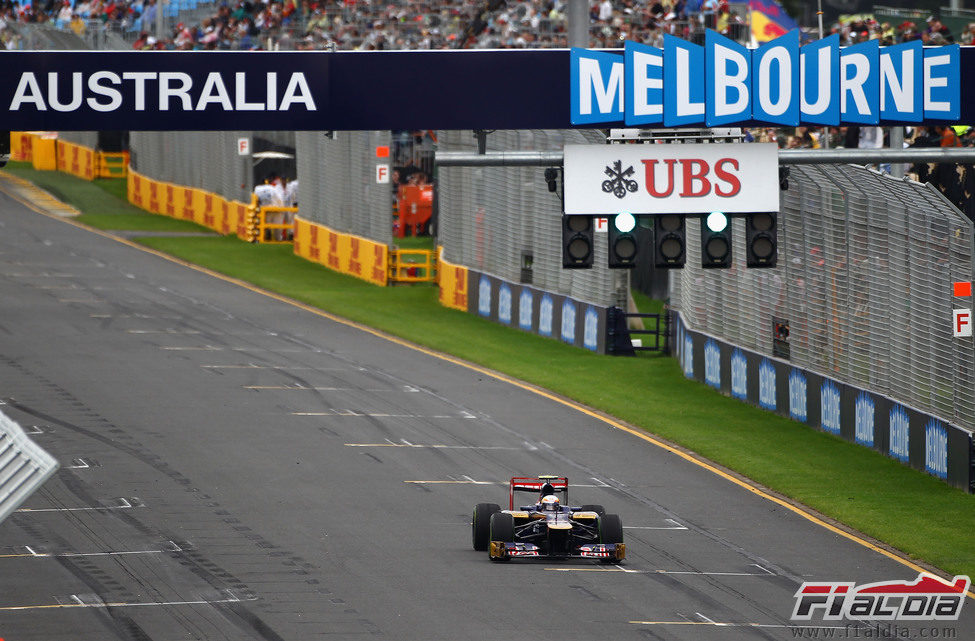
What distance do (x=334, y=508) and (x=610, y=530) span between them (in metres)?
4.34

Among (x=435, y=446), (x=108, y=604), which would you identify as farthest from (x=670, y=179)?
(x=435, y=446)

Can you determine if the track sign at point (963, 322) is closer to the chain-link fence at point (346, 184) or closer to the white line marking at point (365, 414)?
the white line marking at point (365, 414)

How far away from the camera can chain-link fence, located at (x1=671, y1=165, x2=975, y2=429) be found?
81.9 ft

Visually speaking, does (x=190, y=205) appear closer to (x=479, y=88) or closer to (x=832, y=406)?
(x=832, y=406)

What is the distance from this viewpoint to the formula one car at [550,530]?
19.4m

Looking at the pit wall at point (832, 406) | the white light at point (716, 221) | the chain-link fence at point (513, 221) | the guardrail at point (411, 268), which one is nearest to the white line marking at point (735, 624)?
the white light at point (716, 221)

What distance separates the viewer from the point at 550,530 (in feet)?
63.8

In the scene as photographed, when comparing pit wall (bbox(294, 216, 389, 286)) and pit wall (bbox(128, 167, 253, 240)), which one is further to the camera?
pit wall (bbox(128, 167, 253, 240))

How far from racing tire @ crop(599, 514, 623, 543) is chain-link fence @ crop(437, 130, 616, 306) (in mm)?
17500

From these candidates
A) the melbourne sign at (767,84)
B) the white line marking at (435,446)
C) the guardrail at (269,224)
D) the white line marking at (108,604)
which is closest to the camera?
the white line marking at (108,604)

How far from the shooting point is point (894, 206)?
26.4 meters

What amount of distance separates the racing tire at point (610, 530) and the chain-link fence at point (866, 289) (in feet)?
23.7

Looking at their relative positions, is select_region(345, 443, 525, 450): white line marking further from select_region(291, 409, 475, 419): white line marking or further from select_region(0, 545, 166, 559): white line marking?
select_region(0, 545, 166, 559): white line marking

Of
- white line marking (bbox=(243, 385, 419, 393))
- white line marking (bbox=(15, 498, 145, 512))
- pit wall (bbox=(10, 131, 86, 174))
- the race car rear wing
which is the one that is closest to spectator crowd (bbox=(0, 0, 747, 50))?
pit wall (bbox=(10, 131, 86, 174))
